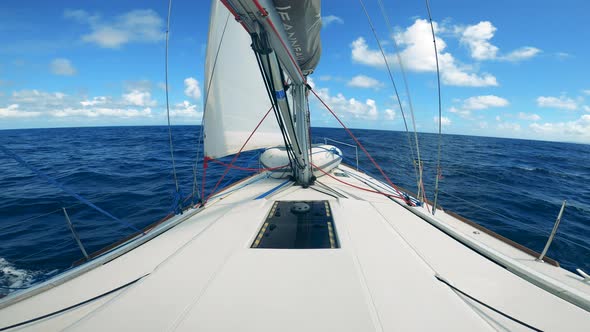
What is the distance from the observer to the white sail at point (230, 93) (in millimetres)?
4934

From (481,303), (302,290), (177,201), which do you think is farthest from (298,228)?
(177,201)

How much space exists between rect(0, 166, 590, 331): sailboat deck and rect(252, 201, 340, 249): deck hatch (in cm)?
15

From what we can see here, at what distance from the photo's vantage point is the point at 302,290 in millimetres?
1703

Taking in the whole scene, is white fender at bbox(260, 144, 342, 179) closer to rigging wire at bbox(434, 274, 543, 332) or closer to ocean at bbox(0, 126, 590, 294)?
ocean at bbox(0, 126, 590, 294)

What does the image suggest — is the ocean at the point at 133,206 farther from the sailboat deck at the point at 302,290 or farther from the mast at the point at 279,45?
the mast at the point at 279,45

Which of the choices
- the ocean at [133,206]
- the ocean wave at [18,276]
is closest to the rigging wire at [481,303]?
the ocean at [133,206]

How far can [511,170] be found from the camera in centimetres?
1538

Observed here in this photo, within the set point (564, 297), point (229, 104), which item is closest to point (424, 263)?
point (564, 297)

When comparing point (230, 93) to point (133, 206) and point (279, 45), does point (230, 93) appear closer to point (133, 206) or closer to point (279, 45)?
point (279, 45)

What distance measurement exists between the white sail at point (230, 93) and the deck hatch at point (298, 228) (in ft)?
8.04

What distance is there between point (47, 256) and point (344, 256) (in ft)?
19.6

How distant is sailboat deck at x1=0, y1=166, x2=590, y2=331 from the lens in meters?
1.45

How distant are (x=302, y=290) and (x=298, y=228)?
4.10 ft

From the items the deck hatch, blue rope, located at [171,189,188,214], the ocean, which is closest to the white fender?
the ocean
